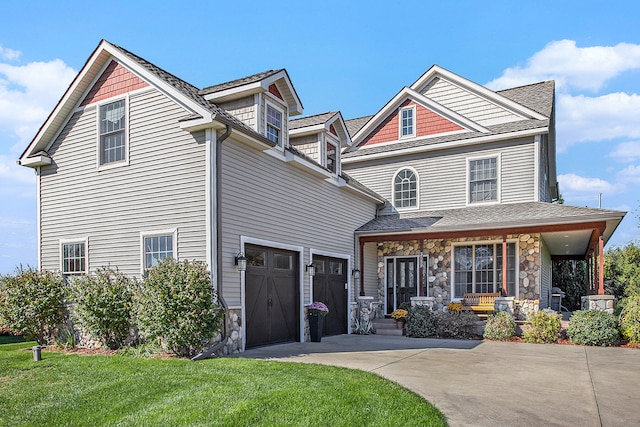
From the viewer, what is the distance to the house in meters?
9.95

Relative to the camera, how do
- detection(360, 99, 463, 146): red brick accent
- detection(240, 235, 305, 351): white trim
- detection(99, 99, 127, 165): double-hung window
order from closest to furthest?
detection(240, 235, 305, 351): white trim → detection(99, 99, 127, 165): double-hung window → detection(360, 99, 463, 146): red brick accent

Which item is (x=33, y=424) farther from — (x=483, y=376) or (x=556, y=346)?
(x=556, y=346)

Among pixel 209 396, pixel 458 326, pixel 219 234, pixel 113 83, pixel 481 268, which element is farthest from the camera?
pixel 481 268

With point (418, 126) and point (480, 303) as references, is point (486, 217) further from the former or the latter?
point (418, 126)

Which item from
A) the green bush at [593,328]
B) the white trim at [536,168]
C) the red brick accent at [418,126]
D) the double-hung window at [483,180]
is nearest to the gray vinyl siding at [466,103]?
the red brick accent at [418,126]

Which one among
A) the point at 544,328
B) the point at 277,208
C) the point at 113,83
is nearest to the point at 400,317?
the point at 544,328

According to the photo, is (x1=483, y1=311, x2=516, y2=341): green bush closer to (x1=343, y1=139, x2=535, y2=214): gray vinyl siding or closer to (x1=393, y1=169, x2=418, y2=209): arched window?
(x1=343, y1=139, x2=535, y2=214): gray vinyl siding

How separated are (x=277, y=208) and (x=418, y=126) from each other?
25.9 feet

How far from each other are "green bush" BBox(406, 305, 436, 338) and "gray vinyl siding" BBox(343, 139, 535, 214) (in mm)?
4050

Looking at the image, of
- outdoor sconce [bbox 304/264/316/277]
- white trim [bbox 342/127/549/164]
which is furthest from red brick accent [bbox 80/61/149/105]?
white trim [bbox 342/127/549/164]

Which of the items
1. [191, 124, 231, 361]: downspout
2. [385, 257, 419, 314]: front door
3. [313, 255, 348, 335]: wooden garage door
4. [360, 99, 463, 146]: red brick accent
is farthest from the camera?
[360, 99, 463, 146]: red brick accent

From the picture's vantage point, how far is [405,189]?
16969 mm

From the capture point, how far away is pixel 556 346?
11539 mm

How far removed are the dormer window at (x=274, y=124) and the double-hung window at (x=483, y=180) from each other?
729cm
